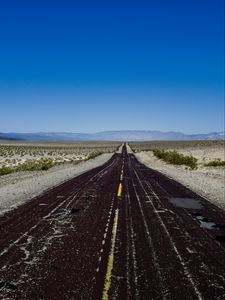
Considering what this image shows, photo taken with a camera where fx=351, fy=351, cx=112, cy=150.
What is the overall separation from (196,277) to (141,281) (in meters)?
1.04

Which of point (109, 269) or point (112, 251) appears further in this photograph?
point (112, 251)

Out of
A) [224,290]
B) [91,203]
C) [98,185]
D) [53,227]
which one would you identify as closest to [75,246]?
[53,227]

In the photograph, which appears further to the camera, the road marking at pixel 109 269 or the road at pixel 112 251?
the road at pixel 112 251

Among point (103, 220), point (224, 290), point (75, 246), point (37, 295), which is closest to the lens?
point (37, 295)

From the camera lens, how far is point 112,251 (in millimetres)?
7477

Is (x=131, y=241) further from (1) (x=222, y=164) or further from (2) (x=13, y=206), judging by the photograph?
(1) (x=222, y=164)

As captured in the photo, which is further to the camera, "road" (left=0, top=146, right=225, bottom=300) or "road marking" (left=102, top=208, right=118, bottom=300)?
"road" (left=0, top=146, right=225, bottom=300)

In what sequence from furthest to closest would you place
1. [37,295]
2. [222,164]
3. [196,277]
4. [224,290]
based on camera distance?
1. [222,164]
2. [196,277]
3. [224,290]
4. [37,295]

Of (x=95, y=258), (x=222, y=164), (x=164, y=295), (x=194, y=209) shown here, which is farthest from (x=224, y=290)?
(x=222, y=164)

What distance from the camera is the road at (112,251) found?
5641mm

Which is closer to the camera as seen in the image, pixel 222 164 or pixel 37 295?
pixel 37 295

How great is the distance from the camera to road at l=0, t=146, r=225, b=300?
5641 millimetres

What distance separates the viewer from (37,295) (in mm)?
5344

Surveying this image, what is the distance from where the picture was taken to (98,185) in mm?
19266
